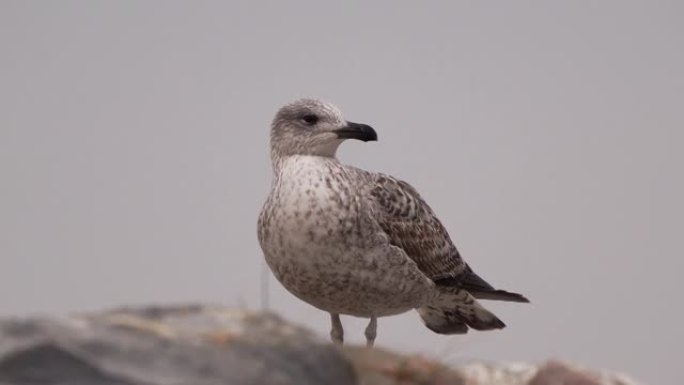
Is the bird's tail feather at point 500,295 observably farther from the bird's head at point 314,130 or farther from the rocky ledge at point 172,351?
the rocky ledge at point 172,351

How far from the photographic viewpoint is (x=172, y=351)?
433cm

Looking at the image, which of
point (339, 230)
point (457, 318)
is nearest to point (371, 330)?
point (339, 230)

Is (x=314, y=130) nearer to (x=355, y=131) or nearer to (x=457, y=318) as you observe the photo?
(x=355, y=131)

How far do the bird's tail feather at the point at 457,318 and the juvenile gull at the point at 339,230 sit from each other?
64cm

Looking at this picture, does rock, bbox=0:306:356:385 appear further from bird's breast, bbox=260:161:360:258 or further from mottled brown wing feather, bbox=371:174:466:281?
mottled brown wing feather, bbox=371:174:466:281

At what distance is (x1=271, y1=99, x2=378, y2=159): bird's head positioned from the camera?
7.75m

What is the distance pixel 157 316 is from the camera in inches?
192


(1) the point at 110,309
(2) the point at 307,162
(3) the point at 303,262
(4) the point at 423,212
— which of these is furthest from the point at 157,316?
(4) the point at 423,212

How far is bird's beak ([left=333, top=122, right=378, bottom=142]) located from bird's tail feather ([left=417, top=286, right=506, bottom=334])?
2160mm

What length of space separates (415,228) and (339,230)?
1.24m

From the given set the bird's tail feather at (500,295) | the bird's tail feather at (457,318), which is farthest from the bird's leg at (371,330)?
the bird's tail feather at (500,295)

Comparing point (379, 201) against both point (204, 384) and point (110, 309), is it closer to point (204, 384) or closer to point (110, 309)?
point (110, 309)

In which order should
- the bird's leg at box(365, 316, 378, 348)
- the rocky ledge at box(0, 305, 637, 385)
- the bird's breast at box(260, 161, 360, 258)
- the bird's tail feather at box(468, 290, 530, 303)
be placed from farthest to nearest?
the bird's tail feather at box(468, 290, 530, 303) → the bird's leg at box(365, 316, 378, 348) → the bird's breast at box(260, 161, 360, 258) → the rocky ledge at box(0, 305, 637, 385)

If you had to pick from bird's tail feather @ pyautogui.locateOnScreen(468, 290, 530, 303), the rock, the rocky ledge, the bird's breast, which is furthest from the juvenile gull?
the rock
